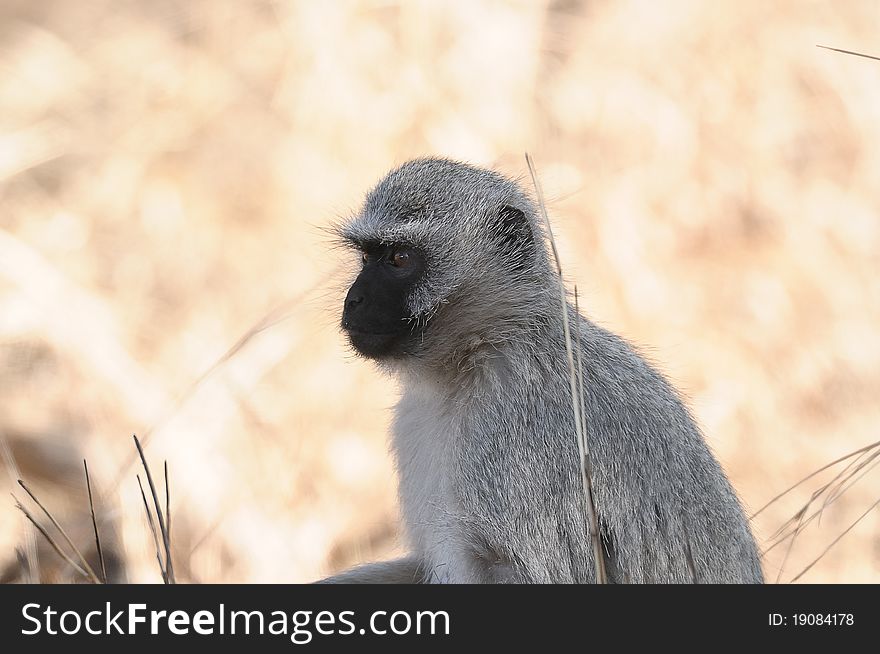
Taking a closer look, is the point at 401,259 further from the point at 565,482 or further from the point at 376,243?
the point at 565,482

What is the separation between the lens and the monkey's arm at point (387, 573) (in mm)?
3695

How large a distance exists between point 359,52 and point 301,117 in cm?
60

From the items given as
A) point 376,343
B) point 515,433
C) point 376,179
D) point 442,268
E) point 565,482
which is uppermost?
point 376,179

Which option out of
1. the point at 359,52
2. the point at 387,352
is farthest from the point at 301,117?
the point at 387,352

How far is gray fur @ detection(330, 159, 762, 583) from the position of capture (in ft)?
10.4

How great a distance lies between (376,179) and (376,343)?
4.08m

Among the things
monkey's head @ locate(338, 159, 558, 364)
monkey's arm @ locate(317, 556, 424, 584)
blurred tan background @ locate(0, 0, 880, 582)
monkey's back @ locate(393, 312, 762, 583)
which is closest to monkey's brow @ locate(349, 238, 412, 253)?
monkey's head @ locate(338, 159, 558, 364)

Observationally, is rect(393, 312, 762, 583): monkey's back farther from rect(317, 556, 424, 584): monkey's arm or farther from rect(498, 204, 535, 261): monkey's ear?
rect(498, 204, 535, 261): monkey's ear

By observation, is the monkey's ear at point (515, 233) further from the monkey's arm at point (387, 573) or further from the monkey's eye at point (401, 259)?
the monkey's arm at point (387, 573)

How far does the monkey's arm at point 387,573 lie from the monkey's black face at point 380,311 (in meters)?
0.76

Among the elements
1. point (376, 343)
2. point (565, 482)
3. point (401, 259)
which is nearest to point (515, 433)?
point (565, 482)

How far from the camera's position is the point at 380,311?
343cm

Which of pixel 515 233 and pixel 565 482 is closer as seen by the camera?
pixel 565 482

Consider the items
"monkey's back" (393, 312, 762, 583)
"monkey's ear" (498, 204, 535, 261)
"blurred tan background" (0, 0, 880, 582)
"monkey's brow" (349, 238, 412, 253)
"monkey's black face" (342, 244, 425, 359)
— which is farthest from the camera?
"blurred tan background" (0, 0, 880, 582)
